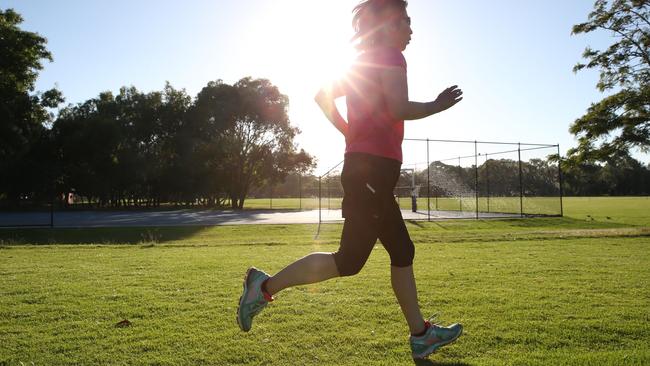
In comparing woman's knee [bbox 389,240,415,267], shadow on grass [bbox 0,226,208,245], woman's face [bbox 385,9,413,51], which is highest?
woman's face [bbox 385,9,413,51]

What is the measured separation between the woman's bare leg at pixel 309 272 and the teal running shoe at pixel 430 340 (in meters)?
0.62

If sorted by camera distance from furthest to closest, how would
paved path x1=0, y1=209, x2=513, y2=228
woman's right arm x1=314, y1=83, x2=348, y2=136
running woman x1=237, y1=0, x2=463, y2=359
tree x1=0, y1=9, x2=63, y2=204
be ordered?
tree x1=0, y1=9, x2=63, y2=204 → paved path x1=0, y1=209, x2=513, y2=228 → woman's right arm x1=314, y1=83, x2=348, y2=136 → running woman x1=237, y1=0, x2=463, y2=359

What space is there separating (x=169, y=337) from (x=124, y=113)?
176 ft

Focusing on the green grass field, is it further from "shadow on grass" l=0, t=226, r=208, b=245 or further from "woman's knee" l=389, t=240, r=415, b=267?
"shadow on grass" l=0, t=226, r=208, b=245

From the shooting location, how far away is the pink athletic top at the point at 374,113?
2660 millimetres

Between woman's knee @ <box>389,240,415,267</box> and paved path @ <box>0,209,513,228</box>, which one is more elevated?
woman's knee @ <box>389,240,415,267</box>

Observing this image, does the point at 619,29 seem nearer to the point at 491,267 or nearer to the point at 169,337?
the point at 491,267

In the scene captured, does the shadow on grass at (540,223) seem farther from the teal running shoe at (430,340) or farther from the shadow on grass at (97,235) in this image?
the teal running shoe at (430,340)

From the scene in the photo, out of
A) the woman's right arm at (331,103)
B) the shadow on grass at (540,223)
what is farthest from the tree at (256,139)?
the woman's right arm at (331,103)

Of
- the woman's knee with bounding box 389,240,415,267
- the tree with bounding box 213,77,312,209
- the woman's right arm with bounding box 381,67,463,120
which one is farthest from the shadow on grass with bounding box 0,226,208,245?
the tree with bounding box 213,77,312,209

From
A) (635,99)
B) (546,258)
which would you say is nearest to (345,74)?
(546,258)

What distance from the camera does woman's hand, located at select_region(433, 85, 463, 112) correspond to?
2.52 metres

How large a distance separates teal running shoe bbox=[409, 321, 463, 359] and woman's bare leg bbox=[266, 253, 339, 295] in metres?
0.62

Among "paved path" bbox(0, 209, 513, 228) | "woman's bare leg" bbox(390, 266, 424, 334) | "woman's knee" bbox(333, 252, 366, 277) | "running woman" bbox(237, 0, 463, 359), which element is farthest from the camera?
"paved path" bbox(0, 209, 513, 228)
